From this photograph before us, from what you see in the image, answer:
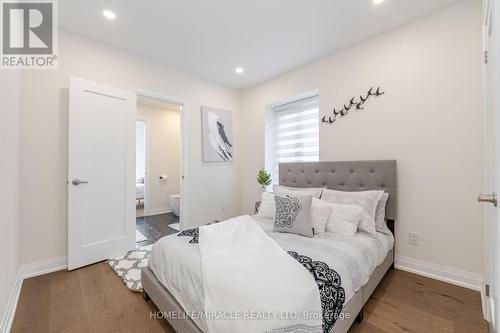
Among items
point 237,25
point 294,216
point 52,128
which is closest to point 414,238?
point 294,216

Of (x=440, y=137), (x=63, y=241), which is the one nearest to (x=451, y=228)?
(x=440, y=137)

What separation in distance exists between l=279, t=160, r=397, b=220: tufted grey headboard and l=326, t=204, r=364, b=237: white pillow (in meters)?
0.54

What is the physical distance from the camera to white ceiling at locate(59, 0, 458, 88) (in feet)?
6.76

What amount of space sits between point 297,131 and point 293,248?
2.36m

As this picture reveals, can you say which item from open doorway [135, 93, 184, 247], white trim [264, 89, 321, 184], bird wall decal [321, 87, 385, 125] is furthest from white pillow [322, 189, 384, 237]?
open doorway [135, 93, 184, 247]

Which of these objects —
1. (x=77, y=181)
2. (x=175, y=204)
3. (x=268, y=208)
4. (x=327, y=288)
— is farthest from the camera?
(x=175, y=204)

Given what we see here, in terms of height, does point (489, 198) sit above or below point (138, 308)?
above

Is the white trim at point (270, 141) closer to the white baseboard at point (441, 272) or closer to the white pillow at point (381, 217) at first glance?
the white pillow at point (381, 217)

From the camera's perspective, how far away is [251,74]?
3.58 meters

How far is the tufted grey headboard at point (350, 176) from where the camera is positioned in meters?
2.33

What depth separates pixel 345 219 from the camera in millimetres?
2020

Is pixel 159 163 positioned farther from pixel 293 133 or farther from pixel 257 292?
pixel 257 292

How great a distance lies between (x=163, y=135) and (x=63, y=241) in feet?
10.9

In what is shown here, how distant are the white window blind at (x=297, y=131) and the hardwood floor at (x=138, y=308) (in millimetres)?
1924
